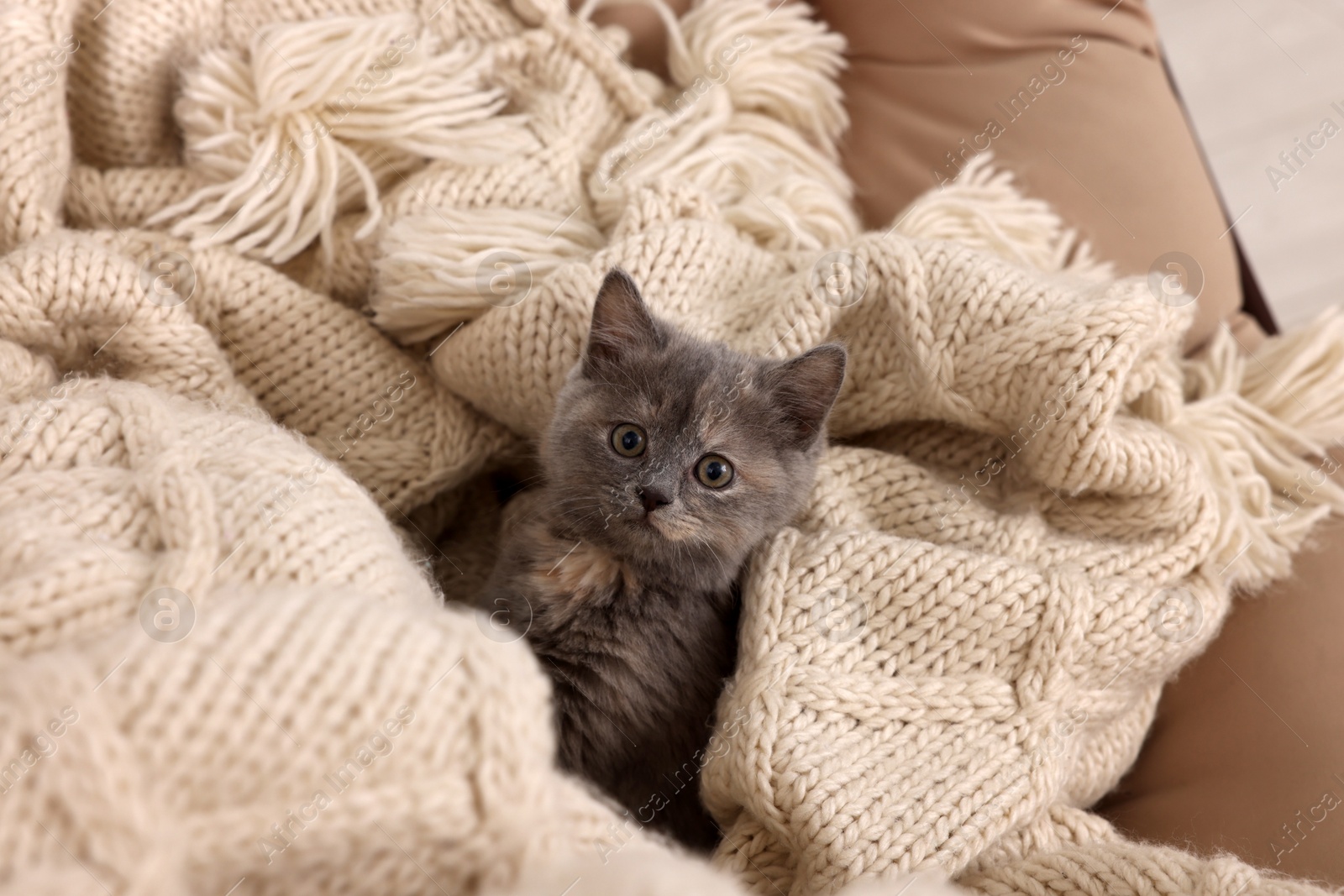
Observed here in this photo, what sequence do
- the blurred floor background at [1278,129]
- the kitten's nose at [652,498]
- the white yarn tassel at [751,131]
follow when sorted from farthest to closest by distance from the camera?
the blurred floor background at [1278,129] → the white yarn tassel at [751,131] → the kitten's nose at [652,498]

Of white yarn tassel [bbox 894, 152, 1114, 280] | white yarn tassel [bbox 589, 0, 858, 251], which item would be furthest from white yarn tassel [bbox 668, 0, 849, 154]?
white yarn tassel [bbox 894, 152, 1114, 280]

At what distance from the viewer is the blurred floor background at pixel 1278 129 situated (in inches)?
57.6

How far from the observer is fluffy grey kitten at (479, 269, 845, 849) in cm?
99

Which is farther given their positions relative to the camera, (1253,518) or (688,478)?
(1253,518)

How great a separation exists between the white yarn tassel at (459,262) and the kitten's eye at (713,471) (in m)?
0.31

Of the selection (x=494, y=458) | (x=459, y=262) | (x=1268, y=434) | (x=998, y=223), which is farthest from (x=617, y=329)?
(x=1268, y=434)

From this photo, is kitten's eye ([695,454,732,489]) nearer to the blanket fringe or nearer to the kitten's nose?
the kitten's nose

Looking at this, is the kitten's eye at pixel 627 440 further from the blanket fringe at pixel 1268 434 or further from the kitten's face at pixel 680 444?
the blanket fringe at pixel 1268 434

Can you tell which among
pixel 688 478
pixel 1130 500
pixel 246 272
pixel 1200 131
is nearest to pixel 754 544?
pixel 688 478

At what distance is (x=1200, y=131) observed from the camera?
5.06ft

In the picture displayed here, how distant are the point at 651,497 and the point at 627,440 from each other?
0.31 feet

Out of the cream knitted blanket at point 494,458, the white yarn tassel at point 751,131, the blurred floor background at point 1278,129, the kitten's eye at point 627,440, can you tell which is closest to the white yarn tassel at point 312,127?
the cream knitted blanket at point 494,458

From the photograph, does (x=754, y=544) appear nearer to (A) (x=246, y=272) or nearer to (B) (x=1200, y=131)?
(A) (x=246, y=272)

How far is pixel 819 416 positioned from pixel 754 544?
0.53 feet
